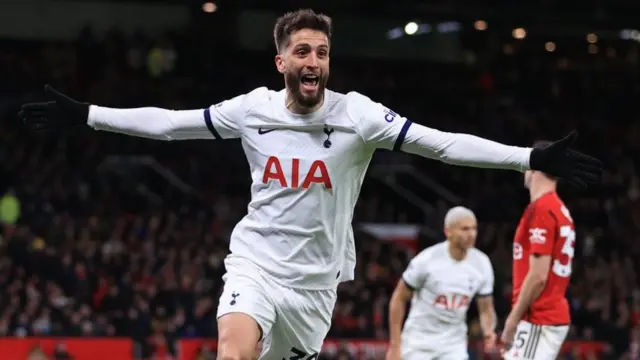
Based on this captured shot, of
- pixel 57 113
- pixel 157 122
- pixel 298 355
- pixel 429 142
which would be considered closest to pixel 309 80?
pixel 429 142

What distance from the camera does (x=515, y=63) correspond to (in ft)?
88.5

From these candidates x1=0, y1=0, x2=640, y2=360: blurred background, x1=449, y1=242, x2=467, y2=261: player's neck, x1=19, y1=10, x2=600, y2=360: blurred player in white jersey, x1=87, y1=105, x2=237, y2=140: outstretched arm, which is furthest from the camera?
x1=0, y1=0, x2=640, y2=360: blurred background

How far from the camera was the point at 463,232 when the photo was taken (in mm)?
10734

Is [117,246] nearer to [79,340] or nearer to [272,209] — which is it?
[79,340]

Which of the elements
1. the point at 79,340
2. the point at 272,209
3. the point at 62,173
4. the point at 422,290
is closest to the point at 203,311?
the point at 79,340

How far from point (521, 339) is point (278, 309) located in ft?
10.5

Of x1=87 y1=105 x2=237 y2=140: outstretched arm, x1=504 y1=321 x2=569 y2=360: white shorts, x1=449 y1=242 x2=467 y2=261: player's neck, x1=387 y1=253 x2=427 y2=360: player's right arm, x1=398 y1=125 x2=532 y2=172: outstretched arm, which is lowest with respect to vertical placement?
x1=504 y1=321 x2=569 y2=360: white shorts

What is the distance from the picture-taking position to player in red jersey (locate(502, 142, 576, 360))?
877 cm

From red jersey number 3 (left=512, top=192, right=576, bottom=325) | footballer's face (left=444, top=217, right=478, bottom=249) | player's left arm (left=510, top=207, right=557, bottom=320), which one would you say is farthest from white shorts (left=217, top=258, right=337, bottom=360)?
footballer's face (left=444, top=217, right=478, bottom=249)

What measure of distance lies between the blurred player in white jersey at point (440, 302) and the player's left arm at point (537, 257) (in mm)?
1798

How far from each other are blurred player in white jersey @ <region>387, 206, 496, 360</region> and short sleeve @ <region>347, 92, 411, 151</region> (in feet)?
14.3

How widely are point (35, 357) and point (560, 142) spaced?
9.89 metres

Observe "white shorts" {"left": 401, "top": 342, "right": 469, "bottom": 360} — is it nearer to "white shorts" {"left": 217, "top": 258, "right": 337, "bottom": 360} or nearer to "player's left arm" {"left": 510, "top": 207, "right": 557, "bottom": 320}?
"player's left arm" {"left": 510, "top": 207, "right": 557, "bottom": 320}

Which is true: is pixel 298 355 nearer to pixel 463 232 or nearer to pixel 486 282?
pixel 463 232
